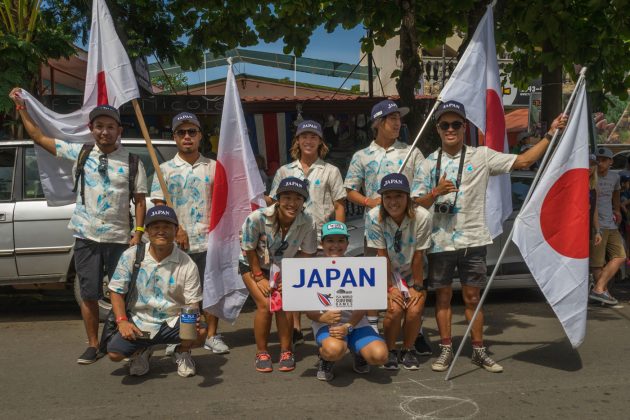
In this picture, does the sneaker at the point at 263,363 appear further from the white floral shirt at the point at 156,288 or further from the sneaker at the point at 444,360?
the sneaker at the point at 444,360

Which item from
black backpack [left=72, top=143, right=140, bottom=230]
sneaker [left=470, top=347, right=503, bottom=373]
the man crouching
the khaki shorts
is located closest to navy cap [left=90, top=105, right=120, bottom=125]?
black backpack [left=72, top=143, right=140, bottom=230]

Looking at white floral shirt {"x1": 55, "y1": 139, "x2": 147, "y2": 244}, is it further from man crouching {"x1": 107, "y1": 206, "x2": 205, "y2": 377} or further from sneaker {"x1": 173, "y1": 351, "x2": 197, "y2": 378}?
sneaker {"x1": 173, "y1": 351, "x2": 197, "y2": 378}

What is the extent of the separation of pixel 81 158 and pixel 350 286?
232 centimetres

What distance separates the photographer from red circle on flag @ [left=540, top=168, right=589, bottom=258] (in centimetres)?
506

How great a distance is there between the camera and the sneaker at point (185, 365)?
5.04 metres

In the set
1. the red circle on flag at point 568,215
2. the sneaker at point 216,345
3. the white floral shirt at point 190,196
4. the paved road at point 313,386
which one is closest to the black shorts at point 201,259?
the white floral shirt at point 190,196

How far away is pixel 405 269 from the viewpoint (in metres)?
5.23

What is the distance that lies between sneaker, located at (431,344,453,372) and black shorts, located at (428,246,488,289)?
1.52 ft

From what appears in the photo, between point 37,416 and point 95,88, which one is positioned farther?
point 95,88

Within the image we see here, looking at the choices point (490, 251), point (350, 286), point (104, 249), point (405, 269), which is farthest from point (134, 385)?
point (490, 251)

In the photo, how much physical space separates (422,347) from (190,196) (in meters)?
2.25

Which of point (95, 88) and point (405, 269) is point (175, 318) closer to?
point (405, 269)

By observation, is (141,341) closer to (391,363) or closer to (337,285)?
(337,285)

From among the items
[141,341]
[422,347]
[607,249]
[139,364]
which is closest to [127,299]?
[141,341]
